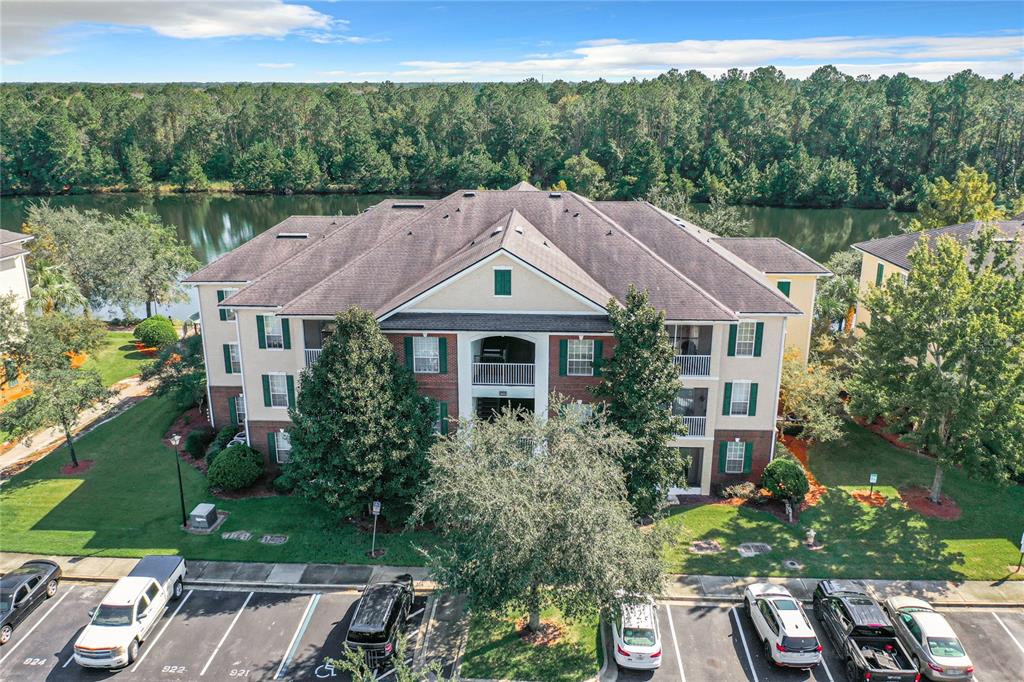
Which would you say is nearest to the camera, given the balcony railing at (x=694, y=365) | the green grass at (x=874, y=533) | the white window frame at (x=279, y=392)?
the green grass at (x=874, y=533)

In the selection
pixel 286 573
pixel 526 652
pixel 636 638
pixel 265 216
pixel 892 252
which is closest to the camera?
pixel 636 638

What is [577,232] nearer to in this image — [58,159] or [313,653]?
[313,653]

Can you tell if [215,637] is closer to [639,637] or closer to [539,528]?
[539,528]

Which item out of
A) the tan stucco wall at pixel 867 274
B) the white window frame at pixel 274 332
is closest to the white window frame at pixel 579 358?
the white window frame at pixel 274 332

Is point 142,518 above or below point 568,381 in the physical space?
below

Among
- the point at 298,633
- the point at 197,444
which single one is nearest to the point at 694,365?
the point at 298,633

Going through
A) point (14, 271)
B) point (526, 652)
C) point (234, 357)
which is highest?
point (14, 271)

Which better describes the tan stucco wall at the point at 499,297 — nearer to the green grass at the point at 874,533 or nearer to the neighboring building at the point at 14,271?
the green grass at the point at 874,533
